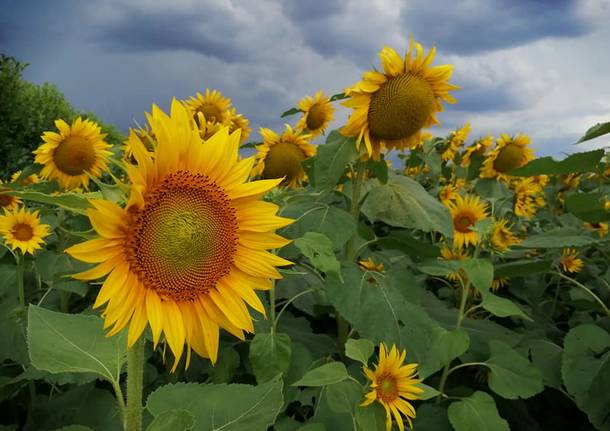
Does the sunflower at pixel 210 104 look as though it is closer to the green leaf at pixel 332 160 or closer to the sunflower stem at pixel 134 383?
the green leaf at pixel 332 160

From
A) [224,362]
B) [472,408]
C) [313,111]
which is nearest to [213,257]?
[224,362]

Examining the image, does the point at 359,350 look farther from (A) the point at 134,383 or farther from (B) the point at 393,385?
(A) the point at 134,383

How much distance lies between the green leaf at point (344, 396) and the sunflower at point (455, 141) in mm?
4334

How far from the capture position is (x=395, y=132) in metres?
2.54

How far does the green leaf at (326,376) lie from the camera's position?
5.20 feet

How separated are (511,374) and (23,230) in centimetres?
246

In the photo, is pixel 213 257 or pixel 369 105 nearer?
pixel 213 257

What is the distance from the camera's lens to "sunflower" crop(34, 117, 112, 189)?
153 inches

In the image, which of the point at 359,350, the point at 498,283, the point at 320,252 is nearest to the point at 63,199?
the point at 320,252

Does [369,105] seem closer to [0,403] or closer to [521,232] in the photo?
[0,403]

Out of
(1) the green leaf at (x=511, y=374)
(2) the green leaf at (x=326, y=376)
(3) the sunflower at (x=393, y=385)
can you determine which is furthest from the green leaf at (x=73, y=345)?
(1) the green leaf at (x=511, y=374)

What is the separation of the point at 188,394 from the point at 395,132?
161cm

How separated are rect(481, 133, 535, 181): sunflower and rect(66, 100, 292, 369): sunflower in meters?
3.99

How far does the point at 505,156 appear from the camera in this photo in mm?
4836
